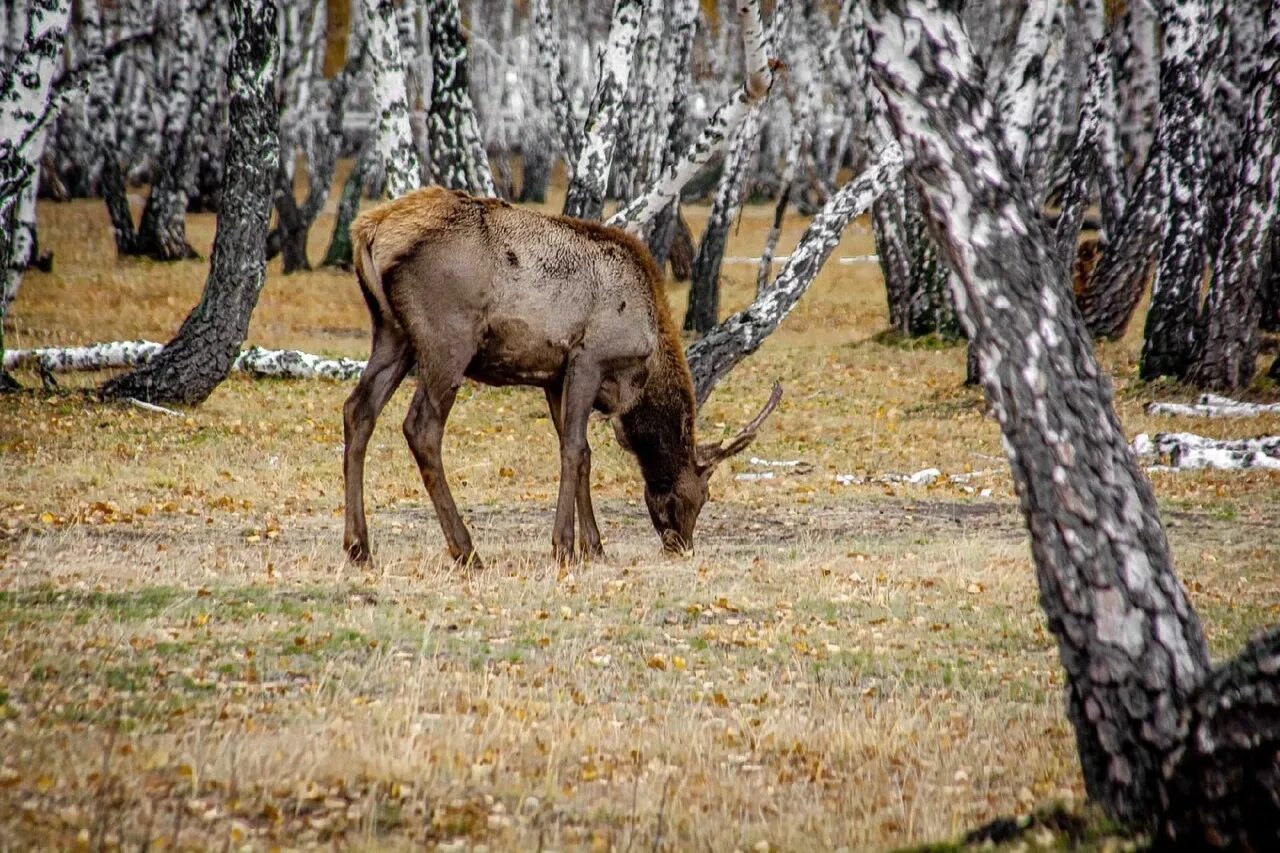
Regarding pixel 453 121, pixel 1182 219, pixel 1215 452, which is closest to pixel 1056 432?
pixel 1215 452

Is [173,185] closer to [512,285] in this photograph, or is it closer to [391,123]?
[391,123]

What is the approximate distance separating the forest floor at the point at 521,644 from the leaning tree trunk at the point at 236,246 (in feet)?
2.17

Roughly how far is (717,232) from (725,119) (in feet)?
29.0

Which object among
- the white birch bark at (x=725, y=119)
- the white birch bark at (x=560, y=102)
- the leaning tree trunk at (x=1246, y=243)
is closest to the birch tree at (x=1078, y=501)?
the white birch bark at (x=725, y=119)

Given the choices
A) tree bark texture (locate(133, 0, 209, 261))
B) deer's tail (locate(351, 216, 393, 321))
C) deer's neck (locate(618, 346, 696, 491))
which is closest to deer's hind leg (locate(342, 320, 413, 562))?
deer's tail (locate(351, 216, 393, 321))

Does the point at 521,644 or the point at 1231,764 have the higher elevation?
the point at 1231,764

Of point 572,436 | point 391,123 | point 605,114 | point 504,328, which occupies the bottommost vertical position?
point 572,436

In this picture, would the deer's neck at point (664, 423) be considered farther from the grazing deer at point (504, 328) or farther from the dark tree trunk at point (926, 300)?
the dark tree trunk at point (926, 300)

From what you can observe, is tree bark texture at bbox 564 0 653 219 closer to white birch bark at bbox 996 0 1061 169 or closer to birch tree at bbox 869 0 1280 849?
white birch bark at bbox 996 0 1061 169

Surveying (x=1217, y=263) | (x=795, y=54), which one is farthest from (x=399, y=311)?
(x=795, y=54)

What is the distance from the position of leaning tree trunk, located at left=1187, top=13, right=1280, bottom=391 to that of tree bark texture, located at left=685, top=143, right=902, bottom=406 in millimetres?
3874

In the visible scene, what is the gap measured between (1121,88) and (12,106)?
22.7 metres

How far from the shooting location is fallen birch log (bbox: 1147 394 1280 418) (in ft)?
47.6

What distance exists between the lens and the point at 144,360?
17.0 metres
